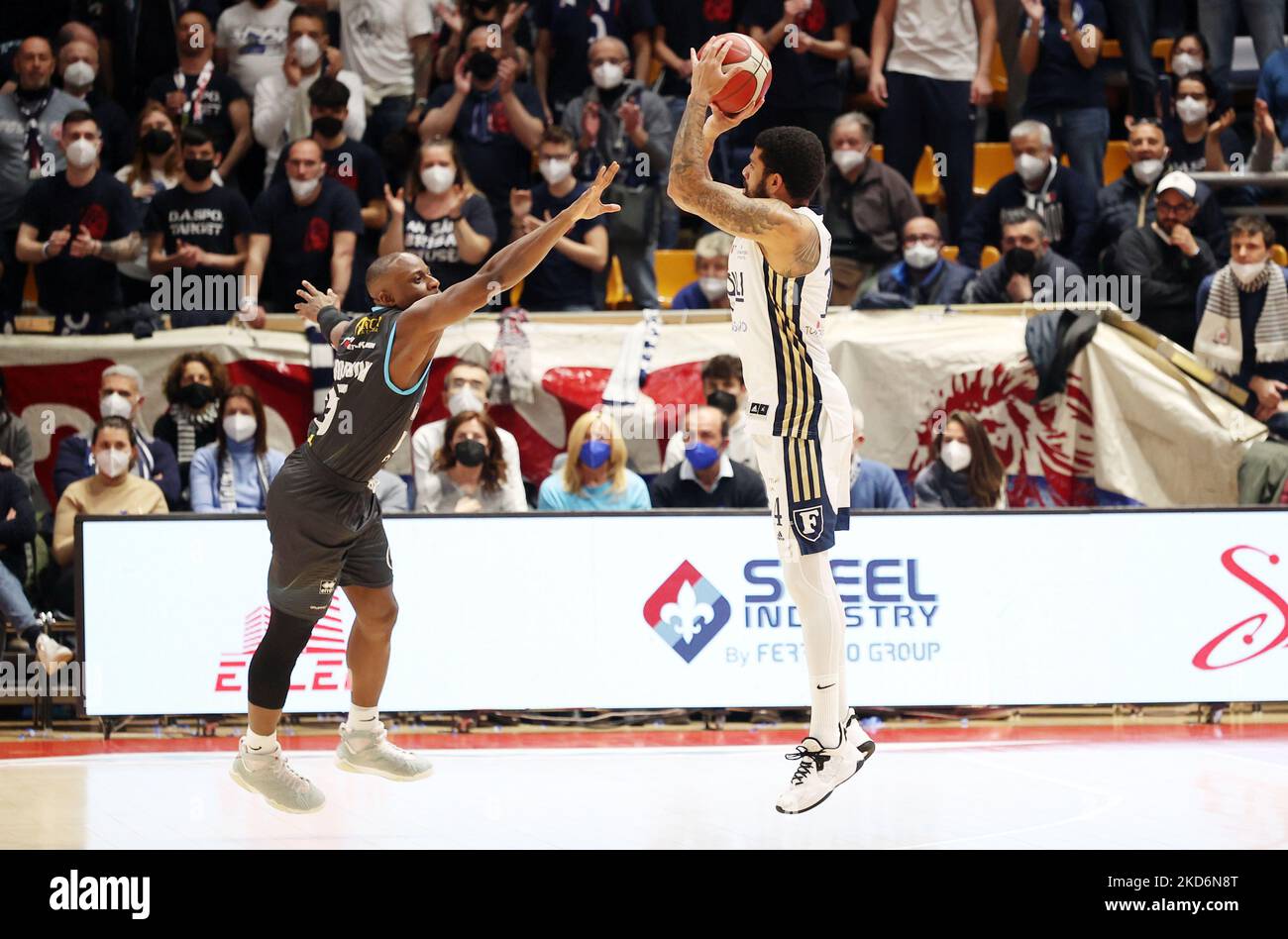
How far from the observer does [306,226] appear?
11469mm

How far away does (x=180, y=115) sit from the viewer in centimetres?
1259

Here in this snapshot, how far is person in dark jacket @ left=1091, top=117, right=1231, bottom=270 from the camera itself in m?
Answer: 11.6

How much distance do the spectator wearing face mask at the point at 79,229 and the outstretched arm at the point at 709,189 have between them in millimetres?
6615

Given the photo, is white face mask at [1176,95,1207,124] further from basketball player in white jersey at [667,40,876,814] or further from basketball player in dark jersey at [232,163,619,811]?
basketball player in dark jersey at [232,163,619,811]

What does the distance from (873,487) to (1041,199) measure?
10.4 feet

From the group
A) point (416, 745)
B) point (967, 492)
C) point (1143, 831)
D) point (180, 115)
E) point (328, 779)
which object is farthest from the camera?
point (180, 115)

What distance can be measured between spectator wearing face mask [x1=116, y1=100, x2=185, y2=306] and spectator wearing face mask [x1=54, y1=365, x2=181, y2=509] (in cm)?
168

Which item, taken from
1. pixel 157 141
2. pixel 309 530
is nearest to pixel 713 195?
pixel 309 530

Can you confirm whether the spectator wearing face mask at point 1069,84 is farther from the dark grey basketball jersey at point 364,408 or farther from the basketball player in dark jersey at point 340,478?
the dark grey basketball jersey at point 364,408

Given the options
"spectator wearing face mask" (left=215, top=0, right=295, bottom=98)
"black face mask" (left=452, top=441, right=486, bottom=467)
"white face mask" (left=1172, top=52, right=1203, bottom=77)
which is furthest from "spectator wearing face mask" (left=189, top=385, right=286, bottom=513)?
"white face mask" (left=1172, top=52, right=1203, bottom=77)

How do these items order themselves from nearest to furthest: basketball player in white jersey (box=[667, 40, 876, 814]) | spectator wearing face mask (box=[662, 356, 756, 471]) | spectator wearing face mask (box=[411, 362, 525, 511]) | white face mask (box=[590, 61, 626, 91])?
basketball player in white jersey (box=[667, 40, 876, 814]) < spectator wearing face mask (box=[411, 362, 525, 511]) < spectator wearing face mask (box=[662, 356, 756, 471]) < white face mask (box=[590, 61, 626, 91])

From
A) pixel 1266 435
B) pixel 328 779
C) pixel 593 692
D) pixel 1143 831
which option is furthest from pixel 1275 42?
pixel 328 779

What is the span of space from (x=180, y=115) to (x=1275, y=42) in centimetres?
892

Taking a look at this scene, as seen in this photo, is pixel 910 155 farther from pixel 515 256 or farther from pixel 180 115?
pixel 515 256
